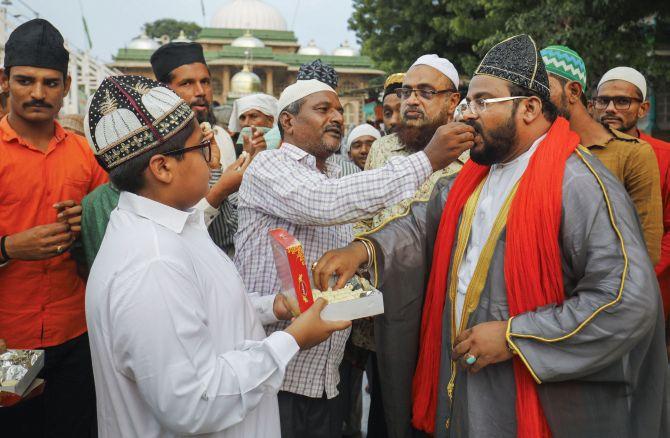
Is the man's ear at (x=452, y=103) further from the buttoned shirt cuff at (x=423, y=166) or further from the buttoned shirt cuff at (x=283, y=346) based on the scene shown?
the buttoned shirt cuff at (x=283, y=346)

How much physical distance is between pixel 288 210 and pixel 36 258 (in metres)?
1.13

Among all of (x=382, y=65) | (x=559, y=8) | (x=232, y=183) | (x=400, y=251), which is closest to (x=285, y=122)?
(x=232, y=183)

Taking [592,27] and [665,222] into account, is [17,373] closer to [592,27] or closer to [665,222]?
[665,222]

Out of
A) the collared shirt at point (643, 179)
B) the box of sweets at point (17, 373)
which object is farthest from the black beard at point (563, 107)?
the box of sweets at point (17, 373)

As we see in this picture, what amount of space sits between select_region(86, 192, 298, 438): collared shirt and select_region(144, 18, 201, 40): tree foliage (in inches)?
2660

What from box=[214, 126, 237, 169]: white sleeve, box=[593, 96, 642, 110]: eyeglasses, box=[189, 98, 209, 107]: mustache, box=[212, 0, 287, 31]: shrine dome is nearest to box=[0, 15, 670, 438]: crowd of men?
box=[189, 98, 209, 107]: mustache

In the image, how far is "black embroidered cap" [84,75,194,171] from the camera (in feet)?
5.74

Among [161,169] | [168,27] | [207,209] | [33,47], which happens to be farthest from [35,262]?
[168,27]

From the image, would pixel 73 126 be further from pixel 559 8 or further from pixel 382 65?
pixel 382 65

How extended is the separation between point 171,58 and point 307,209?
6.33 ft

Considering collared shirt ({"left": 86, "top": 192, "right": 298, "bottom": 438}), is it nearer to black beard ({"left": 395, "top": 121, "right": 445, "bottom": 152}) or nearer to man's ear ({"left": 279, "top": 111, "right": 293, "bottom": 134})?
man's ear ({"left": 279, "top": 111, "right": 293, "bottom": 134})

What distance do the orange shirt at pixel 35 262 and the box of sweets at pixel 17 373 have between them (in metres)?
0.50

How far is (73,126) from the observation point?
464cm

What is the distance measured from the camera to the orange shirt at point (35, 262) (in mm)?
2938
